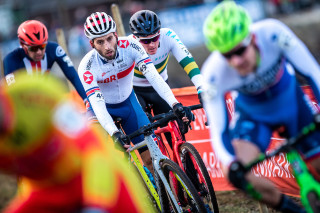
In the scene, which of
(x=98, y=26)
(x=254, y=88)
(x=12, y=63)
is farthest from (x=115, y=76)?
(x=254, y=88)

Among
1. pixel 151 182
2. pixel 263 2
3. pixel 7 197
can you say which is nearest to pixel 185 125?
pixel 151 182

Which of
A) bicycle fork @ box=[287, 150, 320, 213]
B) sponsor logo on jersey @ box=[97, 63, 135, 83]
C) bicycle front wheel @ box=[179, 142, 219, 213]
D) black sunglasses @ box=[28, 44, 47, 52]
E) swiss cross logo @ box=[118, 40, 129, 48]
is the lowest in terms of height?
bicycle front wheel @ box=[179, 142, 219, 213]

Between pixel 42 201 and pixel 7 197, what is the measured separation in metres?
8.39

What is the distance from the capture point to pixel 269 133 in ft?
13.9

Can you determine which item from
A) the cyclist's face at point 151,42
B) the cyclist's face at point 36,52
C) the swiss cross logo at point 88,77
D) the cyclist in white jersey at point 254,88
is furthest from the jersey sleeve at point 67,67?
the cyclist in white jersey at point 254,88

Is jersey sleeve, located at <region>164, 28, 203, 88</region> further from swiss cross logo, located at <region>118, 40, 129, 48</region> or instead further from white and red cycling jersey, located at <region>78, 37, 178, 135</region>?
swiss cross logo, located at <region>118, 40, 129, 48</region>

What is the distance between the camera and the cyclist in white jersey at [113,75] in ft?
20.1

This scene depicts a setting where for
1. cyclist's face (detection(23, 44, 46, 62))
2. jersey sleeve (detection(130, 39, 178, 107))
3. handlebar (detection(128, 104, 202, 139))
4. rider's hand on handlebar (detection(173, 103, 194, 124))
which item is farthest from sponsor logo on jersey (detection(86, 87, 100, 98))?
cyclist's face (detection(23, 44, 46, 62))

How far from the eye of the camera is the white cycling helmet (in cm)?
628

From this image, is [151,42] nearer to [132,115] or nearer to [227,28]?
[132,115]

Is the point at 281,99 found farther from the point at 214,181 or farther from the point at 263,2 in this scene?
the point at 263,2

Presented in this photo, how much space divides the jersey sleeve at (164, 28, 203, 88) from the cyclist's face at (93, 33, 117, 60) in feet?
3.36

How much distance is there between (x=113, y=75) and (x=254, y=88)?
2.87m

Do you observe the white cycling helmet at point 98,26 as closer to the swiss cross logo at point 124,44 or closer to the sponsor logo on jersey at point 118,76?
the swiss cross logo at point 124,44
